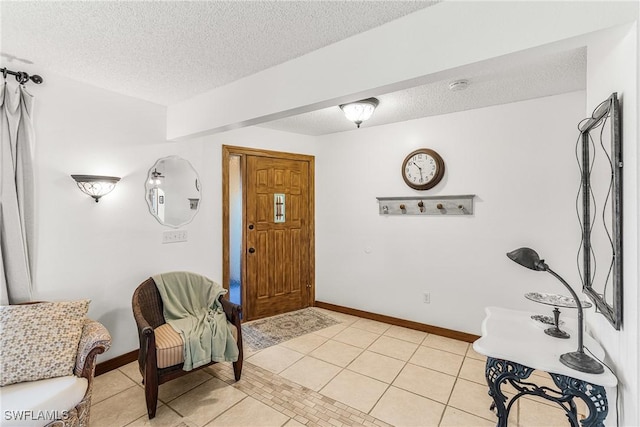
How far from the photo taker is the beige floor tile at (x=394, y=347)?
9.73ft

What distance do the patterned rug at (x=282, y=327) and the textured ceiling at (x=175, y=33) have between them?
8.50 feet

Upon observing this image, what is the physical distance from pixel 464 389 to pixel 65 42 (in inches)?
146

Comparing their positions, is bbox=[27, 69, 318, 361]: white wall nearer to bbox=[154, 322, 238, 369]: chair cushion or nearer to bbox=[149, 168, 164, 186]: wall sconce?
bbox=[149, 168, 164, 186]: wall sconce

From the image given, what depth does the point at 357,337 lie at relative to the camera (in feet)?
11.1

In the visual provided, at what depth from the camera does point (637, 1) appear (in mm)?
1111

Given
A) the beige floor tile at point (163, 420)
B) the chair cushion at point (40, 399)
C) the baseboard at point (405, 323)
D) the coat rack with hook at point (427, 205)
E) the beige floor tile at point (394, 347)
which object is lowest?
the beige floor tile at point (394, 347)

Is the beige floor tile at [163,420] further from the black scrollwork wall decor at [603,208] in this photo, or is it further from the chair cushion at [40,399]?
the black scrollwork wall decor at [603,208]

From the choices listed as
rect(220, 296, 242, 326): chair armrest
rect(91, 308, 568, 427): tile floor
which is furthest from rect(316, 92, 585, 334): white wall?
rect(220, 296, 242, 326): chair armrest

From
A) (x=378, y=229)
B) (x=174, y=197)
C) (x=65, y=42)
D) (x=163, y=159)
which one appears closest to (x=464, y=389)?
(x=378, y=229)

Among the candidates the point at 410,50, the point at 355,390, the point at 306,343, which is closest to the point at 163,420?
the point at 355,390

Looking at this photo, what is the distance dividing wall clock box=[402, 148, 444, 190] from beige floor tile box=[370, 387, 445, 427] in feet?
6.90

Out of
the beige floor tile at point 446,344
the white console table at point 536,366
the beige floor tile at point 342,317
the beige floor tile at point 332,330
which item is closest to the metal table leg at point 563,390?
the white console table at point 536,366

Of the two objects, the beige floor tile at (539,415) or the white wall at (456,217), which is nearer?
the beige floor tile at (539,415)

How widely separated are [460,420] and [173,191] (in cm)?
314
